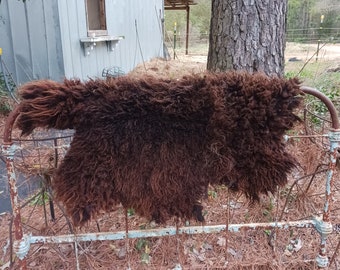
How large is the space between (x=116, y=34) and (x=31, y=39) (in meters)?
2.23

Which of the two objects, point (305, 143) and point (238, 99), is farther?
point (305, 143)

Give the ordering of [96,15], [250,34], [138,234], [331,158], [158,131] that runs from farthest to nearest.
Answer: [96,15] → [250,34] → [138,234] → [331,158] → [158,131]

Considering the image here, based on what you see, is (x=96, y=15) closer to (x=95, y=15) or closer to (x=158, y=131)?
(x=95, y=15)

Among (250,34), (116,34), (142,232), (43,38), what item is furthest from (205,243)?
(116,34)

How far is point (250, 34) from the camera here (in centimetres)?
166

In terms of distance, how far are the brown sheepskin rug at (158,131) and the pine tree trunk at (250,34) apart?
0.68 m

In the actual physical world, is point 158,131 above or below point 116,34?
below

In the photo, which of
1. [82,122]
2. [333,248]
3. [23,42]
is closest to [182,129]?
[82,122]

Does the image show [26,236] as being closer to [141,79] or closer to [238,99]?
[141,79]

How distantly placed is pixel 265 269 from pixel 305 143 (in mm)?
867

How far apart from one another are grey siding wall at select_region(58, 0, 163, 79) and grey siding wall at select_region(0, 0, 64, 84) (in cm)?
11

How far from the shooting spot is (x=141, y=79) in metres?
1.07

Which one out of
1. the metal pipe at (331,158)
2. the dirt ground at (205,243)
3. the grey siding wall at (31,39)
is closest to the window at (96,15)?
the grey siding wall at (31,39)

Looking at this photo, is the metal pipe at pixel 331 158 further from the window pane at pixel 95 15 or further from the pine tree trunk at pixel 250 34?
the window pane at pixel 95 15
